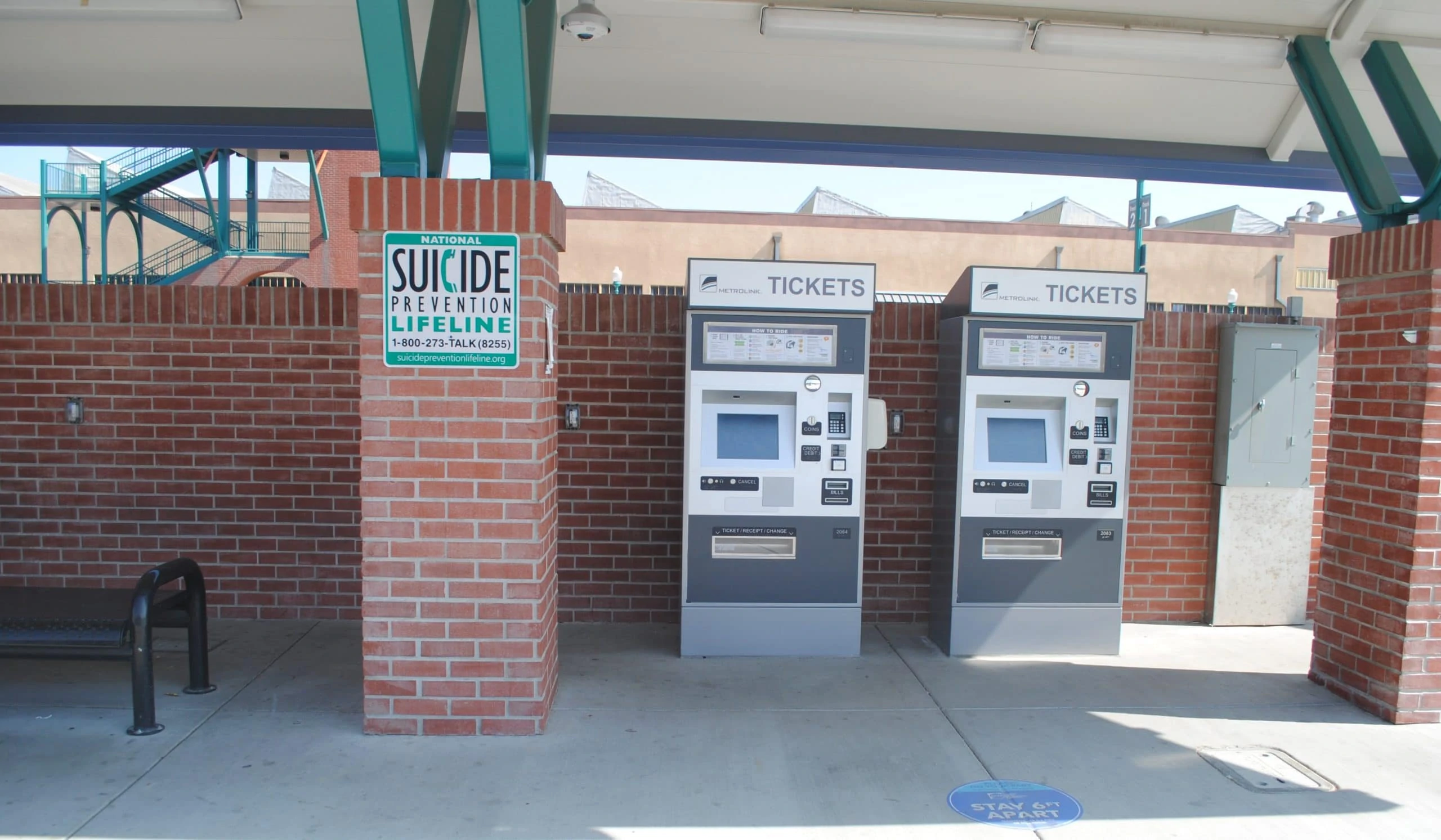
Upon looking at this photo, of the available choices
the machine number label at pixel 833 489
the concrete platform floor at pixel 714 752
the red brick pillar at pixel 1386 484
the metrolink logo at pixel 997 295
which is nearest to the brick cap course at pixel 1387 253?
the red brick pillar at pixel 1386 484

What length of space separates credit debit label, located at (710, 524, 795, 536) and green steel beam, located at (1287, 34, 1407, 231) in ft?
11.8

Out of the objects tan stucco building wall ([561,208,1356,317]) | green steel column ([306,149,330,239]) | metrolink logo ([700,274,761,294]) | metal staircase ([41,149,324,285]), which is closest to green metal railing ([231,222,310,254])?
metal staircase ([41,149,324,285])

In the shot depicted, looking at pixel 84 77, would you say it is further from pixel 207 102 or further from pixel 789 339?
pixel 789 339

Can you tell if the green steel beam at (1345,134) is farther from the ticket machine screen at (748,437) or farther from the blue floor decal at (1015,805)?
the blue floor decal at (1015,805)

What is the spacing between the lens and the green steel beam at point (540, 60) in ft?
14.9

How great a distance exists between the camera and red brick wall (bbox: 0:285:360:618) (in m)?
5.89

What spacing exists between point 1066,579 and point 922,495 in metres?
1.10

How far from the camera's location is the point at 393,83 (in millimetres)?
3953

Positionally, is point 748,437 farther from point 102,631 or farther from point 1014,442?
point 102,631

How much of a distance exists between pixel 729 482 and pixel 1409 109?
422 cm

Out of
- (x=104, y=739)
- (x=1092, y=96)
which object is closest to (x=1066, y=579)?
(x=1092, y=96)

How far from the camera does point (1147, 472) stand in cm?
641

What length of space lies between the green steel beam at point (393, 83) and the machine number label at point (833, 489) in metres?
2.80

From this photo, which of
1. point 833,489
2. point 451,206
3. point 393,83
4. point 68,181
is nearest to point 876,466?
point 833,489
